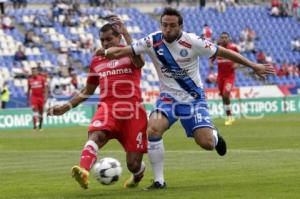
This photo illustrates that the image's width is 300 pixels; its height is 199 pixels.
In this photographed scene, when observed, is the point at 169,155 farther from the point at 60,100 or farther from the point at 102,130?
the point at 60,100

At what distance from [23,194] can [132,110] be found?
1.98 meters

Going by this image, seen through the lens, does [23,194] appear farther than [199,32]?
No

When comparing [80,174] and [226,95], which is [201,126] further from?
[226,95]

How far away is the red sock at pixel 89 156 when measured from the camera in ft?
41.6

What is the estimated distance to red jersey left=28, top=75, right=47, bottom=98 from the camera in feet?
116

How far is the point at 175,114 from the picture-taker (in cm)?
1357

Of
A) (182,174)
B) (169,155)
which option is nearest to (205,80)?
(169,155)

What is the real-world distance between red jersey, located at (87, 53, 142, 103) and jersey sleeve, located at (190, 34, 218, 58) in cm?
96

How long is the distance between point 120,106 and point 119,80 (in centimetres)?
40

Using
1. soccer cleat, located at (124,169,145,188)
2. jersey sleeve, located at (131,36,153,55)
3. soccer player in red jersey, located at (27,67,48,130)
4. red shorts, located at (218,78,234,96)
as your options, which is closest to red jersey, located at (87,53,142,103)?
jersey sleeve, located at (131,36,153,55)

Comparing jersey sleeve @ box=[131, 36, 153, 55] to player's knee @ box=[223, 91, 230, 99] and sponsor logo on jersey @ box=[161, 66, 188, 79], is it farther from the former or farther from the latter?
player's knee @ box=[223, 91, 230, 99]

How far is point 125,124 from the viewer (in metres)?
13.5

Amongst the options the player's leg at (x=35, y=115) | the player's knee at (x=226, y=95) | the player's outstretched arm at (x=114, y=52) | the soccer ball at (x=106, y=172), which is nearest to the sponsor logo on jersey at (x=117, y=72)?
the player's outstretched arm at (x=114, y=52)

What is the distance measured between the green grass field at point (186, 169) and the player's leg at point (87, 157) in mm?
362
